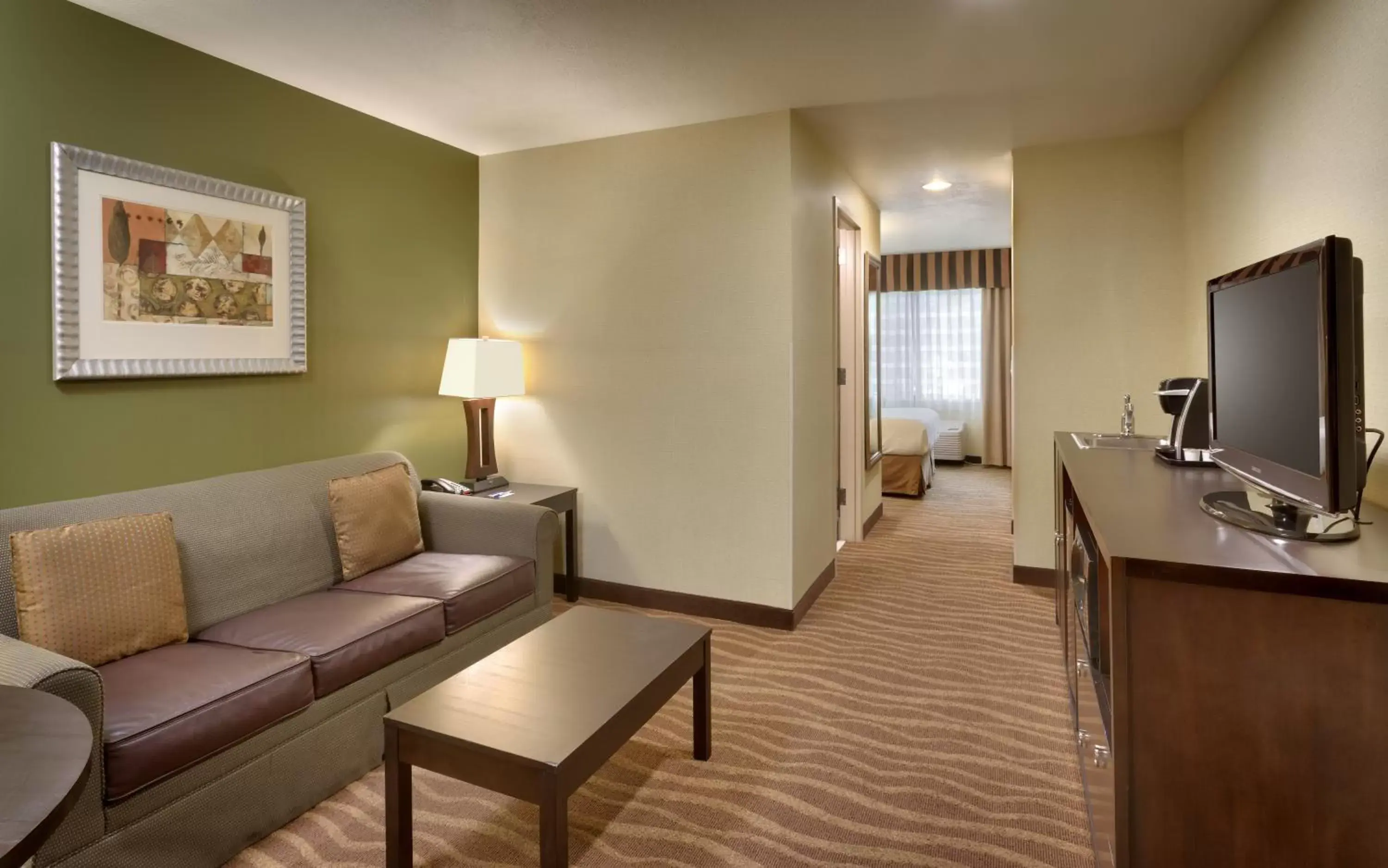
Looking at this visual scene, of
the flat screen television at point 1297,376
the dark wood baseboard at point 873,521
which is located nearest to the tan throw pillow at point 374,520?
the flat screen television at point 1297,376

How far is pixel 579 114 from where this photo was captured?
3.41m

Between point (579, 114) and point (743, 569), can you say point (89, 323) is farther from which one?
point (743, 569)

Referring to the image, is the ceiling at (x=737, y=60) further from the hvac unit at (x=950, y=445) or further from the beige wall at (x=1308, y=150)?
the hvac unit at (x=950, y=445)

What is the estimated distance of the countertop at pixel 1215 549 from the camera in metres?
1.14

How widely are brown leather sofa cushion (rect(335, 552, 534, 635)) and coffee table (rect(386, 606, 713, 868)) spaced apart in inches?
19.4

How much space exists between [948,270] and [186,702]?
8485mm

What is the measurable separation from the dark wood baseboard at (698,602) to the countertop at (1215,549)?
6.03 feet

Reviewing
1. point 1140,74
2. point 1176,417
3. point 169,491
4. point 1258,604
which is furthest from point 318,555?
point 1140,74

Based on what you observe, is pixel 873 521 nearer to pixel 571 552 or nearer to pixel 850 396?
pixel 850 396

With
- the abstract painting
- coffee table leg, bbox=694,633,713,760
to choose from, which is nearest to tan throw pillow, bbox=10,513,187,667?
the abstract painting

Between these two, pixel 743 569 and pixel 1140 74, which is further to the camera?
pixel 743 569

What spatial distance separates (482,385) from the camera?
3605mm

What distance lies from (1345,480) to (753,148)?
272 cm

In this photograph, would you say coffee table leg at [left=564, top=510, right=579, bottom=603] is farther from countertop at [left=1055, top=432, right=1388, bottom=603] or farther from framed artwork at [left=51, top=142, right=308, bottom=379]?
countertop at [left=1055, top=432, right=1388, bottom=603]
